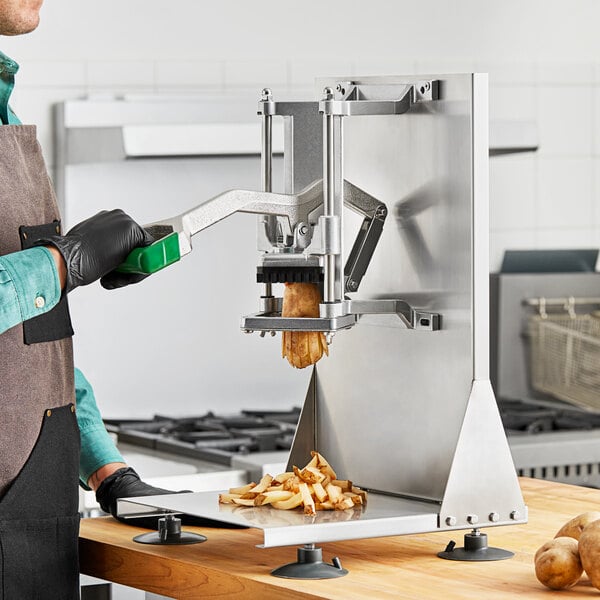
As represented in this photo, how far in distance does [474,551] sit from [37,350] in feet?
1.88

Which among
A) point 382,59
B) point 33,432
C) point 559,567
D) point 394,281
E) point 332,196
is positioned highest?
point 382,59

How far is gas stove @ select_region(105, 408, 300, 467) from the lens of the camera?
3086 millimetres

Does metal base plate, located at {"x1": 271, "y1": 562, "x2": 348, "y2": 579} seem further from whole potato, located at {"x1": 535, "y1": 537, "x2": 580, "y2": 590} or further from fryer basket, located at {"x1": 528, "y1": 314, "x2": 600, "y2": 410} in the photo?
fryer basket, located at {"x1": 528, "y1": 314, "x2": 600, "y2": 410}

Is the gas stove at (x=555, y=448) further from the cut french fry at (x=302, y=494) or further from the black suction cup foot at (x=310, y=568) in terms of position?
the black suction cup foot at (x=310, y=568)

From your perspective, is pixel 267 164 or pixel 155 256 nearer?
pixel 155 256

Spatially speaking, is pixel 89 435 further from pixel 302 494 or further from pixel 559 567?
pixel 559 567

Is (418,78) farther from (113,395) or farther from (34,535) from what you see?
(113,395)

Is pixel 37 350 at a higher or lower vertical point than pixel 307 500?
higher

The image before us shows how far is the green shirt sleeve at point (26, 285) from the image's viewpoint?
5.20ft

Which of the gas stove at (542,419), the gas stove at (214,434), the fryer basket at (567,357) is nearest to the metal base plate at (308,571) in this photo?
the gas stove at (214,434)

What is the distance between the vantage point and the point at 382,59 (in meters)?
4.06

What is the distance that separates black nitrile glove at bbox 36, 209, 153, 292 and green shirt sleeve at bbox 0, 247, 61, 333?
20 millimetres

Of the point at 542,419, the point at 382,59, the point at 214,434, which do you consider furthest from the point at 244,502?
the point at 382,59

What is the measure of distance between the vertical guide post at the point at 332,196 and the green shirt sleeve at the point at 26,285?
31cm
